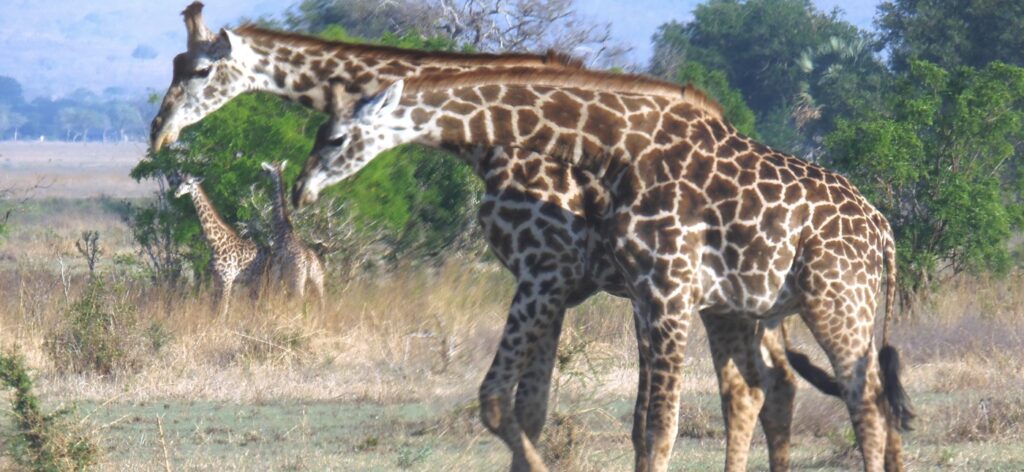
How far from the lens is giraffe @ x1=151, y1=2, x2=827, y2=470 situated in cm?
757

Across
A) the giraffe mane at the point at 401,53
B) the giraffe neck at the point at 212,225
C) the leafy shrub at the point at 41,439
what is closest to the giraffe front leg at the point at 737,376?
the giraffe mane at the point at 401,53

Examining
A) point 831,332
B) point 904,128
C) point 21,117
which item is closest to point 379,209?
point 904,128

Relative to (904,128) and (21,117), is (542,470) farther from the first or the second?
(21,117)

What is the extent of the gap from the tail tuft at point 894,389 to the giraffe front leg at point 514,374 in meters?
1.57

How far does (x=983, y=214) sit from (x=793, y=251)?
7510 millimetres

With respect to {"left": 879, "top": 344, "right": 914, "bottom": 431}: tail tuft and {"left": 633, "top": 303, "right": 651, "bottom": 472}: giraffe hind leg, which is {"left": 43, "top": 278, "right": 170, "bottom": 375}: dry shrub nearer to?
{"left": 633, "top": 303, "right": 651, "bottom": 472}: giraffe hind leg

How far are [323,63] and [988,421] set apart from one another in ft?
14.5

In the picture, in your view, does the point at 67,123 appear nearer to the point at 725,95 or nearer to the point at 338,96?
A: the point at 725,95

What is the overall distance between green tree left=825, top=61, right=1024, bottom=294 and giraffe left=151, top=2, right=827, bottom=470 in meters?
6.52

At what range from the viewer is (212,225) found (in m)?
15.5

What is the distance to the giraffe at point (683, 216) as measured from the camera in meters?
6.99

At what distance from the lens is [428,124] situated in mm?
7348

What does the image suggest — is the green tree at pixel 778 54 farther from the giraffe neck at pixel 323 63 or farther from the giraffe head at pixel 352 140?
the giraffe head at pixel 352 140

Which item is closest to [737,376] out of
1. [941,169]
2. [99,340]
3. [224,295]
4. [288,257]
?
[99,340]
